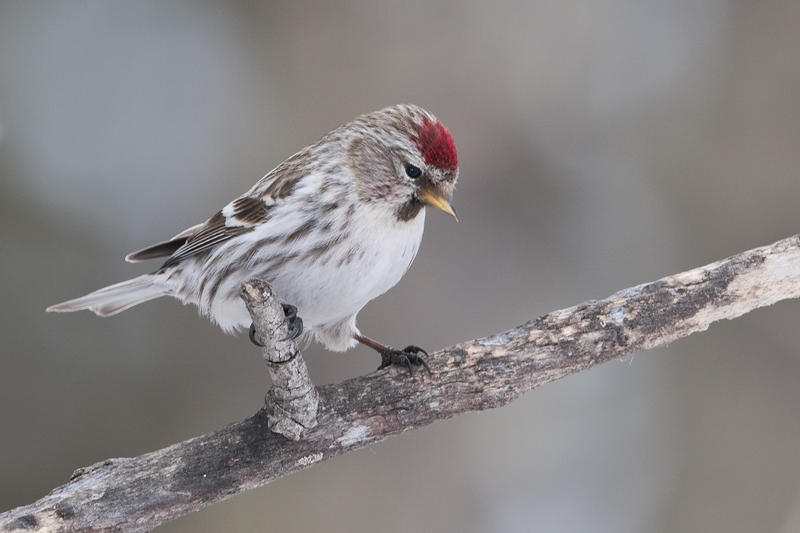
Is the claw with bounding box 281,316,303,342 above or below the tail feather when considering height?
below

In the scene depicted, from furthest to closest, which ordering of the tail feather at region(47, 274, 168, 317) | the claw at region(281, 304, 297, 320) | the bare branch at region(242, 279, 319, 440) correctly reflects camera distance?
1. the tail feather at region(47, 274, 168, 317)
2. the claw at region(281, 304, 297, 320)
3. the bare branch at region(242, 279, 319, 440)

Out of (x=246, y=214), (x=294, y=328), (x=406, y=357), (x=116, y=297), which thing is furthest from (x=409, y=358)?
(x=116, y=297)

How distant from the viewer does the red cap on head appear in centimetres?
157

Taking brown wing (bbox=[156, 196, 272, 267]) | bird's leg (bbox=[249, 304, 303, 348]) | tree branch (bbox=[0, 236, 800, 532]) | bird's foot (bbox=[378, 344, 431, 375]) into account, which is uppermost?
brown wing (bbox=[156, 196, 272, 267])

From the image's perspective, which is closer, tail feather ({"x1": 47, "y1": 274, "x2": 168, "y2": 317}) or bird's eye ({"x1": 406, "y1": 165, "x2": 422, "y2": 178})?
bird's eye ({"x1": 406, "y1": 165, "x2": 422, "y2": 178})

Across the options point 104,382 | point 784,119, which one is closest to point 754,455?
point 784,119

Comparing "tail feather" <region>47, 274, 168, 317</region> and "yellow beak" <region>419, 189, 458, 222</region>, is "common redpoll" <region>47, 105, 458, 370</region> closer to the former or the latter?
"yellow beak" <region>419, 189, 458, 222</region>

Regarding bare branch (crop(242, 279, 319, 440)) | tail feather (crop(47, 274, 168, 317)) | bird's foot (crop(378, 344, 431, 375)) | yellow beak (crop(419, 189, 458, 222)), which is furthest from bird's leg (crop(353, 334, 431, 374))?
tail feather (crop(47, 274, 168, 317))

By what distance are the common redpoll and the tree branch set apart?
14cm

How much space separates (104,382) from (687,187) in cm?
268

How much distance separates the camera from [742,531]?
2764 mm

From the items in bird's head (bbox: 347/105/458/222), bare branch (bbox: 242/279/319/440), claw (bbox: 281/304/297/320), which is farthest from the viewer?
bird's head (bbox: 347/105/458/222)

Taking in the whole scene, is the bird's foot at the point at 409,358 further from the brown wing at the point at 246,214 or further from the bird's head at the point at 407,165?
the brown wing at the point at 246,214

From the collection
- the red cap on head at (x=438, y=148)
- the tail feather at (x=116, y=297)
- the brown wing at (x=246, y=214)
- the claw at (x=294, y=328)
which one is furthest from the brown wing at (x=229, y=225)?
the red cap on head at (x=438, y=148)
